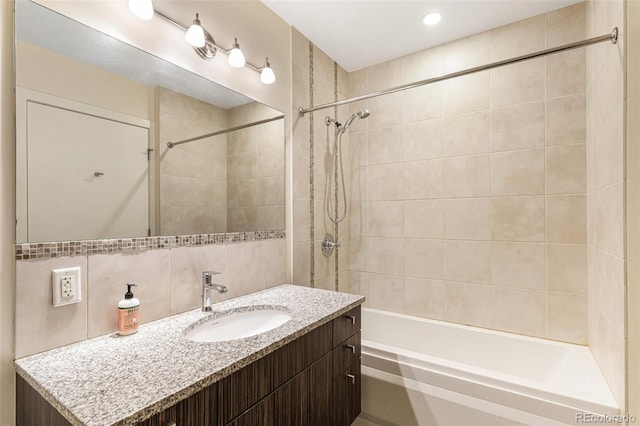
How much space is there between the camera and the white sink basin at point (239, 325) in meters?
1.27

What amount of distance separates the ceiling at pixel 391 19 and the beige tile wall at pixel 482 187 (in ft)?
0.35

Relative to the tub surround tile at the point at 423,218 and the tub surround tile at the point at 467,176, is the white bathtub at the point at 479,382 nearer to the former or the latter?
the tub surround tile at the point at 423,218

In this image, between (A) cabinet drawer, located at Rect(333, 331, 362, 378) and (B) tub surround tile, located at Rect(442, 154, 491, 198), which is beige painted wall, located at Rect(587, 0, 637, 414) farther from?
(A) cabinet drawer, located at Rect(333, 331, 362, 378)

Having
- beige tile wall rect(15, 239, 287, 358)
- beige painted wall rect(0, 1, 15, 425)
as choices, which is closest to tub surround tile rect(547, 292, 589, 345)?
beige tile wall rect(15, 239, 287, 358)

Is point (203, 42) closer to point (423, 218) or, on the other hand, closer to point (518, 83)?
point (423, 218)

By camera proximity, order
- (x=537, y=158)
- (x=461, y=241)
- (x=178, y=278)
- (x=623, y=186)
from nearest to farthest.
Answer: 1. (x=623, y=186)
2. (x=178, y=278)
3. (x=537, y=158)
4. (x=461, y=241)

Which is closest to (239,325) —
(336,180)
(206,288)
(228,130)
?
(206,288)

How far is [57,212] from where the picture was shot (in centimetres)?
98

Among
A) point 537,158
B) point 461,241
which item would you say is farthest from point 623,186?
point 461,241

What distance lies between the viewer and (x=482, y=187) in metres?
2.05

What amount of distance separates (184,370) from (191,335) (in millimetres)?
427

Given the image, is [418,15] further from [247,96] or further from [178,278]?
[178,278]

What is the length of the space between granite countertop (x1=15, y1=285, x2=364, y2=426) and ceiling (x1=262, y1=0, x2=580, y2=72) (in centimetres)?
176

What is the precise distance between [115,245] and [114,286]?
0.48ft
